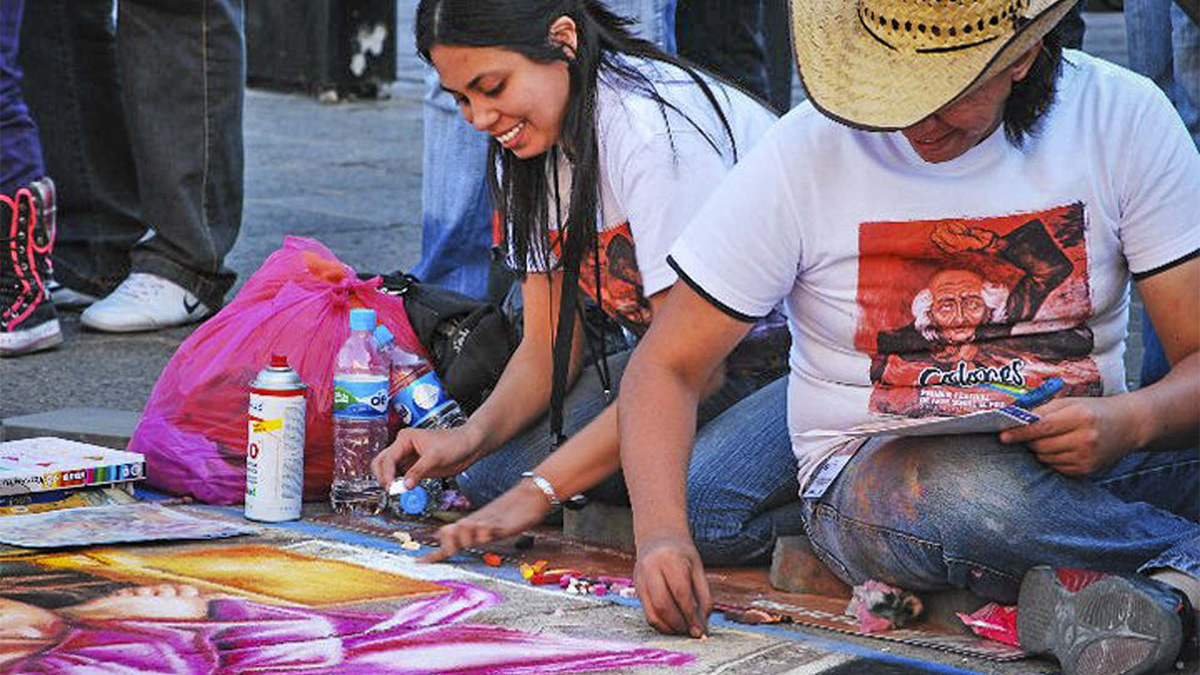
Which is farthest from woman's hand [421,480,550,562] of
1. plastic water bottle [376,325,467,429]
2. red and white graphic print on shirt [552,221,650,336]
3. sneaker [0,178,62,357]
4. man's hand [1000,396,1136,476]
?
sneaker [0,178,62,357]

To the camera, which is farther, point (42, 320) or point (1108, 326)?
point (42, 320)

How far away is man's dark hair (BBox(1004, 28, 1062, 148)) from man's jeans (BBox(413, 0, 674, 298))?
1.65 m

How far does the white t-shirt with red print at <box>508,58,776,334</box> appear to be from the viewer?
10.9 feet

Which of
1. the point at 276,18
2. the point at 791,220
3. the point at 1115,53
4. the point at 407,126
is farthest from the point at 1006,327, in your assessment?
the point at 1115,53

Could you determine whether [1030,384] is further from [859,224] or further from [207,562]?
[207,562]

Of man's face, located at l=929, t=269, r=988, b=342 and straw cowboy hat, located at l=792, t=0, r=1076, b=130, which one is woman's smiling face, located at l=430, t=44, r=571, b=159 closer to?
straw cowboy hat, located at l=792, t=0, r=1076, b=130

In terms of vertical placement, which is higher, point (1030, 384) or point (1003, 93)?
point (1003, 93)

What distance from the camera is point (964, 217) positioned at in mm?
2938

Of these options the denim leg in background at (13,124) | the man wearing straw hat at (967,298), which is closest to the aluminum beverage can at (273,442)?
the man wearing straw hat at (967,298)

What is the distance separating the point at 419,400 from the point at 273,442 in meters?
0.33

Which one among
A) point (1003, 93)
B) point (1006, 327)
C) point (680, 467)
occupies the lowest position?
point (680, 467)

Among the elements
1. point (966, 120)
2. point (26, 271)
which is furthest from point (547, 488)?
point (26, 271)

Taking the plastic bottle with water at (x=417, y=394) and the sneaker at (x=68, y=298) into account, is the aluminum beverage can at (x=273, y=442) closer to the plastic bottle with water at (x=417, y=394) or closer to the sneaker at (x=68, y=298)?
the plastic bottle with water at (x=417, y=394)

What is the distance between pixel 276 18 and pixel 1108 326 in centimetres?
675
